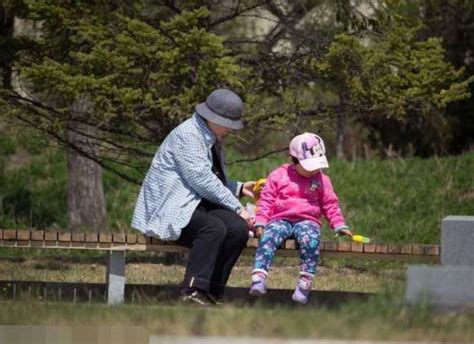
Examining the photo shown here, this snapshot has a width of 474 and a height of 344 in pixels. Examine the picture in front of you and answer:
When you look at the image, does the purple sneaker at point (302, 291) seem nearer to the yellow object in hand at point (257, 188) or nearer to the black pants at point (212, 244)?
the black pants at point (212, 244)

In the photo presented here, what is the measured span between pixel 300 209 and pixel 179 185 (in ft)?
2.92

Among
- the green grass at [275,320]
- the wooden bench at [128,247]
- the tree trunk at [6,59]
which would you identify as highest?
the tree trunk at [6,59]

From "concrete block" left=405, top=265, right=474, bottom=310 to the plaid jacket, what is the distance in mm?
1786

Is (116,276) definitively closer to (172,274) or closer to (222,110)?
(222,110)

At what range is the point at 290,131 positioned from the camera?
1203 cm

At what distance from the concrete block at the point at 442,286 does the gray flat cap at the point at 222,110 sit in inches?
77.8

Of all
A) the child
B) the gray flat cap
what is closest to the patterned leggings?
the child

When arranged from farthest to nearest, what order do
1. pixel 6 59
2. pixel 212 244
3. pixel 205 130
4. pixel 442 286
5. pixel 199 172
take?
pixel 6 59 < pixel 205 130 < pixel 199 172 < pixel 212 244 < pixel 442 286

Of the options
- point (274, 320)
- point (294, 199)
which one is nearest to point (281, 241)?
point (294, 199)

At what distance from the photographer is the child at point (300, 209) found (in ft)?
28.5

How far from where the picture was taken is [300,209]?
8.83 m

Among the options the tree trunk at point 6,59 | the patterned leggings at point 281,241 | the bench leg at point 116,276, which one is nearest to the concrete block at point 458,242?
the patterned leggings at point 281,241

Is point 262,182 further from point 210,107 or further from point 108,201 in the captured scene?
point 108,201

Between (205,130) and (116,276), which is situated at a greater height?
(205,130)
